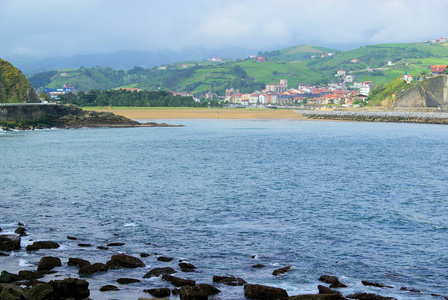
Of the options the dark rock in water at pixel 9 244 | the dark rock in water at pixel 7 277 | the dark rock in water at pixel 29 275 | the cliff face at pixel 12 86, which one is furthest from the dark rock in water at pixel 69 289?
the cliff face at pixel 12 86

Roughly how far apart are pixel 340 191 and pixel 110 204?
11498mm

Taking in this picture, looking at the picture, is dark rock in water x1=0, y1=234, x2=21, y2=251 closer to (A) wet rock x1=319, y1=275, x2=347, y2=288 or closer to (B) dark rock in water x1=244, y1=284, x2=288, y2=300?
(B) dark rock in water x1=244, y1=284, x2=288, y2=300

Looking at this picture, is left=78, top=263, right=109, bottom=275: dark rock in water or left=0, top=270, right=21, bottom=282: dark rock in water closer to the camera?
left=0, top=270, right=21, bottom=282: dark rock in water

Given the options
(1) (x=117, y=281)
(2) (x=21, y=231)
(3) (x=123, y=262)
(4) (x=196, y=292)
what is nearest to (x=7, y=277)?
(1) (x=117, y=281)

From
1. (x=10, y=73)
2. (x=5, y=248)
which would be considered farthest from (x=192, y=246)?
(x=10, y=73)

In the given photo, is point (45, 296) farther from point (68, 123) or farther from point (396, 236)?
point (68, 123)

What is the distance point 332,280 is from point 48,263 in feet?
23.7

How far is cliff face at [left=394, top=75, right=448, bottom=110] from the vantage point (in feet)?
377

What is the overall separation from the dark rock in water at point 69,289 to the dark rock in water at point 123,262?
2.10 meters

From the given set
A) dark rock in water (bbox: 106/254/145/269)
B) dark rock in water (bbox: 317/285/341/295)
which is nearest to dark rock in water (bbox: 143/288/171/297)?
dark rock in water (bbox: 106/254/145/269)

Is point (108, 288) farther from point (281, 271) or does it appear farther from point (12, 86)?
point (12, 86)

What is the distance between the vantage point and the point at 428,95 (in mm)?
116000

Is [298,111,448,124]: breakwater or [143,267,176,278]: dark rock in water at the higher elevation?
[298,111,448,124]: breakwater

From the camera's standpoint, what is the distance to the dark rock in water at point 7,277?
423 inches
